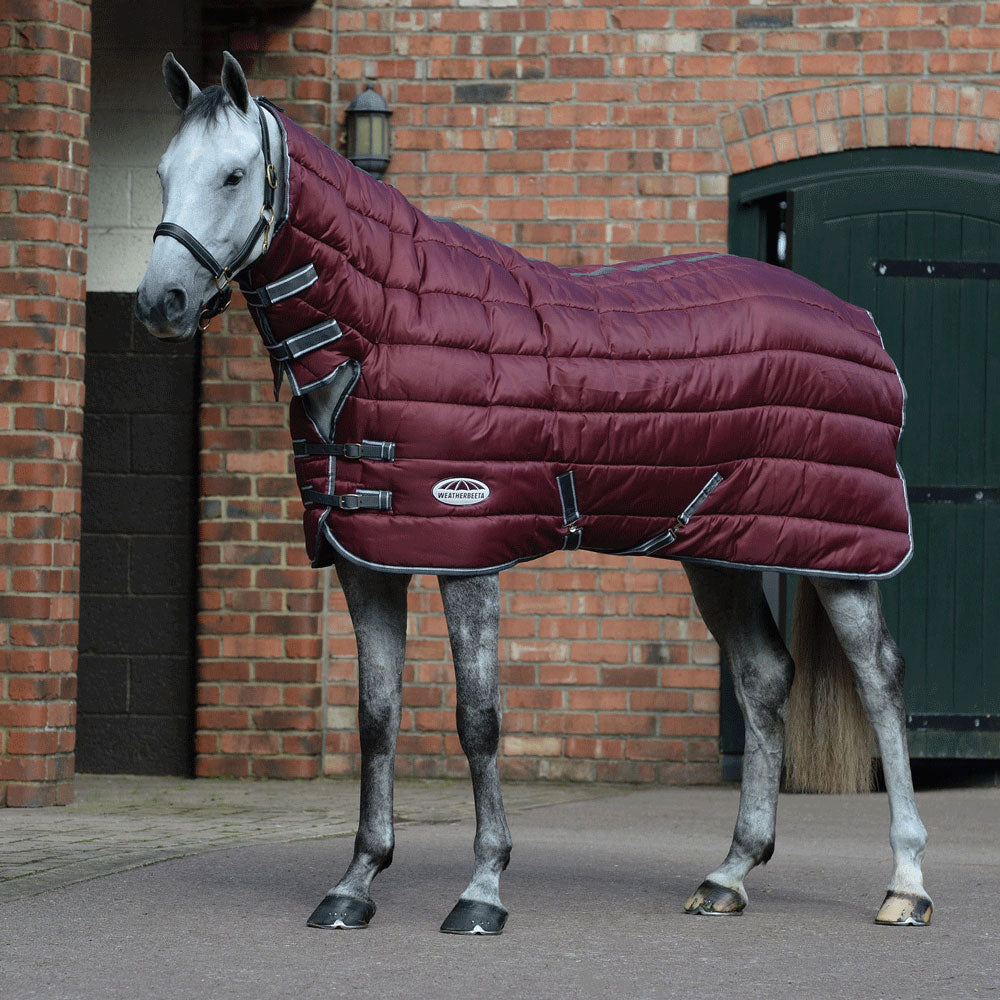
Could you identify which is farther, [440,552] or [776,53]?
[776,53]

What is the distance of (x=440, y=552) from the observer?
4387mm

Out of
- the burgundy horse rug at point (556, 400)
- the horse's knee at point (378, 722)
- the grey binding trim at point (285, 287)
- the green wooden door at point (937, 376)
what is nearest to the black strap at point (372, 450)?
the burgundy horse rug at point (556, 400)

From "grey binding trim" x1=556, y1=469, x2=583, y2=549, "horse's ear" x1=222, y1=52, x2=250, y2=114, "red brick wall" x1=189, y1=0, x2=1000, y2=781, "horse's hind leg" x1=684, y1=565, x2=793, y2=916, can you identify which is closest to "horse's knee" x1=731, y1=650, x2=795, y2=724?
Answer: "horse's hind leg" x1=684, y1=565, x2=793, y2=916

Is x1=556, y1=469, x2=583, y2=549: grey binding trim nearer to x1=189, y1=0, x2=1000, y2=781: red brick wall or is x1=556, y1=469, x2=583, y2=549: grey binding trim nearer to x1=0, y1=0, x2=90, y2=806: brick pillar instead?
x1=0, y1=0, x2=90, y2=806: brick pillar

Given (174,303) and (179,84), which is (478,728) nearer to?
(174,303)

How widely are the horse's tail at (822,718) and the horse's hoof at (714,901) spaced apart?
42 cm

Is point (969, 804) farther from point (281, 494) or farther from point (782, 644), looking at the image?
point (281, 494)

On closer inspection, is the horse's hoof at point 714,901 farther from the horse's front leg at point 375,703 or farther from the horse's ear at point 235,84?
the horse's ear at point 235,84

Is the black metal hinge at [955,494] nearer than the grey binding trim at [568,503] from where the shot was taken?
No

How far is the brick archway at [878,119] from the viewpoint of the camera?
777 cm

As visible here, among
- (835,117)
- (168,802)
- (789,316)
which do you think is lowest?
(168,802)

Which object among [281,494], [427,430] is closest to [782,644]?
[427,430]

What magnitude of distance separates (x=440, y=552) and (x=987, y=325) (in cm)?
420

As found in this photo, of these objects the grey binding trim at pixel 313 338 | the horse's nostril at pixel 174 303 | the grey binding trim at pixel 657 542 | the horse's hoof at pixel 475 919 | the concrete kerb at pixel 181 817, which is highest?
the horse's nostril at pixel 174 303
